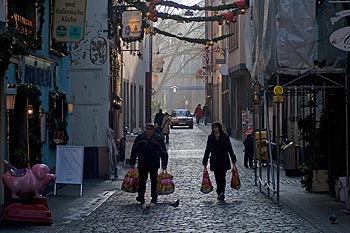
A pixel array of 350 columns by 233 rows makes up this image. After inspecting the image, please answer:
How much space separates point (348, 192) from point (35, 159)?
256 inches

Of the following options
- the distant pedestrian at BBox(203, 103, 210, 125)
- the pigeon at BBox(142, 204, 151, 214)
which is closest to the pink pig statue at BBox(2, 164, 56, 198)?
the pigeon at BBox(142, 204, 151, 214)

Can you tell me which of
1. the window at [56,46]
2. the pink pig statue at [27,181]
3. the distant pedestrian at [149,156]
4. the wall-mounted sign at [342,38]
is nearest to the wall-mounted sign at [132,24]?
the window at [56,46]

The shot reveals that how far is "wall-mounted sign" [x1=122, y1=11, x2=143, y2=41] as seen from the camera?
26859 millimetres

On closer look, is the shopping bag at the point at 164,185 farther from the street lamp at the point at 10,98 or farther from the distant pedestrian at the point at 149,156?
the street lamp at the point at 10,98

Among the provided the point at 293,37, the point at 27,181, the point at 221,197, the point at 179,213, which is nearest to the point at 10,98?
the point at 27,181

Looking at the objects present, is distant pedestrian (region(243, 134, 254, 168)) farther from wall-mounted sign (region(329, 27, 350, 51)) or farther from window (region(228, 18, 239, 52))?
window (region(228, 18, 239, 52))

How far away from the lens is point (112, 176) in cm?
2416

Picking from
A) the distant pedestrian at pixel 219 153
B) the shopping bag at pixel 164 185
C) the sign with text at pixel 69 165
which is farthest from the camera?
the sign with text at pixel 69 165

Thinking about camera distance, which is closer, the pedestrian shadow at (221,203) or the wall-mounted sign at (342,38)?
the wall-mounted sign at (342,38)

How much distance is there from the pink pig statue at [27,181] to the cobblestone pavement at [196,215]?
82cm

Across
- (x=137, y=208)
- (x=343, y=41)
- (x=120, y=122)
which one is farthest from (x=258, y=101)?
(x=120, y=122)

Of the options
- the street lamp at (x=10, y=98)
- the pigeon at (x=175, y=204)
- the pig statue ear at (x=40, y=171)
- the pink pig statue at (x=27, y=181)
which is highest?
the street lamp at (x=10, y=98)

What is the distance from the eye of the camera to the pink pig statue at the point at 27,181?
14.0 m

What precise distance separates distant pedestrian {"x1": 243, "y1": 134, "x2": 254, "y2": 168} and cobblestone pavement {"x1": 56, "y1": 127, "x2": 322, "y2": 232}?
16.1 feet
